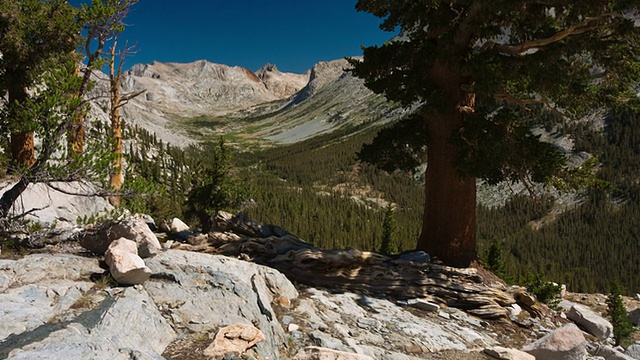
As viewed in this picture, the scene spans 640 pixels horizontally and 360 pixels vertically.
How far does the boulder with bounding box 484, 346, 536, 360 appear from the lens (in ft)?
22.7

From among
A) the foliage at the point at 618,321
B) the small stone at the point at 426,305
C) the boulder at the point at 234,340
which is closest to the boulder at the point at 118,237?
the boulder at the point at 234,340

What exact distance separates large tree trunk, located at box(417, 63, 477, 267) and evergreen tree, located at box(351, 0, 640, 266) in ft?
0.10

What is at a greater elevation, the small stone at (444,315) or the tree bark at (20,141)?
the tree bark at (20,141)

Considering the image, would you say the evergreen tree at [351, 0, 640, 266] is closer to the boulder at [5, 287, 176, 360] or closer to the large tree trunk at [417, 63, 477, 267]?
the large tree trunk at [417, 63, 477, 267]

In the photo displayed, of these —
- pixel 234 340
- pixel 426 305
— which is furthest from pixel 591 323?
pixel 234 340

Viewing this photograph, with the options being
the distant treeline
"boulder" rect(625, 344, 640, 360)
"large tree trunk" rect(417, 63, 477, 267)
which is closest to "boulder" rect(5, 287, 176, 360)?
"large tree trunk" rect(417, 63, 477, 267)

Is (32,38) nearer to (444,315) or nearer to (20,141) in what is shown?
(20,141)

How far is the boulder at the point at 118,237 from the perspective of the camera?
7340 millimetres

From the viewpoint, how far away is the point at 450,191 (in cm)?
1120

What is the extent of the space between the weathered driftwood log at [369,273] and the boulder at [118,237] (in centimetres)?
296

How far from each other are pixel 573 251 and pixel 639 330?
120161mm

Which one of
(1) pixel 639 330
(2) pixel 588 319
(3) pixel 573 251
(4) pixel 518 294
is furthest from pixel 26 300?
(3) pixel 573 251

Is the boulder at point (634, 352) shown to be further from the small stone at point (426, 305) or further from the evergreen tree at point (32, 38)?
the evergreen tree at point (32, 38)

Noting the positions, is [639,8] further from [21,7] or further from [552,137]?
[552,137]
